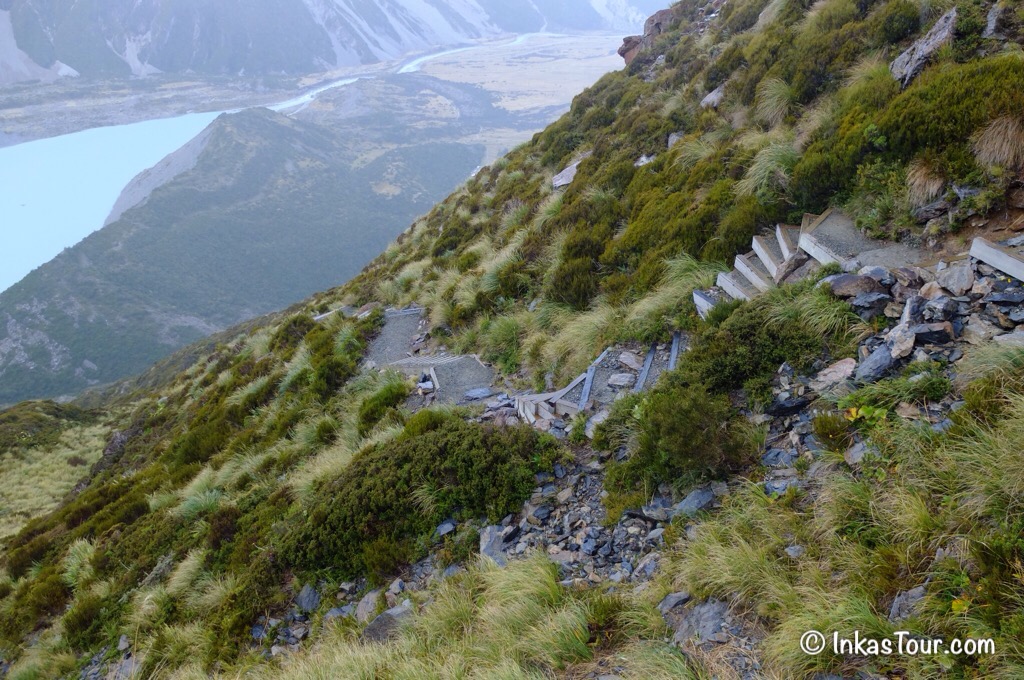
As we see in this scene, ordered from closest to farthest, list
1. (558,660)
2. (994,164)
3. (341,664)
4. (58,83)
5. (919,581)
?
(919,581), (558,660), (341,664), (994,164), (58,83)

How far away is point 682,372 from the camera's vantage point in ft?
18.6

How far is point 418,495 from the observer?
19.9 feet

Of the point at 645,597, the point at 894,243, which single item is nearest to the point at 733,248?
the point at 894,243

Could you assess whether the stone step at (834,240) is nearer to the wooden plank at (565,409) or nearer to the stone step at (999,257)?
the stone step at (999,257)

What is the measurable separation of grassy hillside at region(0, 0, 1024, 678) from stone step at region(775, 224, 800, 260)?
0.41 meters

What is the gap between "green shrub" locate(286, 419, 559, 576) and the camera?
229 inches

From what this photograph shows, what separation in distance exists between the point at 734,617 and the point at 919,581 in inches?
42.9

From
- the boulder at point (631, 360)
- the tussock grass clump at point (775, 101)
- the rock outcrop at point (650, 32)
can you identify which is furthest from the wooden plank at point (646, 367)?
the rock outcrop at point (650, 32)

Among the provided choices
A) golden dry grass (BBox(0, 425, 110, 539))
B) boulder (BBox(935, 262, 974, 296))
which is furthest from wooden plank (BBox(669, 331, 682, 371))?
golden dry grass (BBox(0, 425, 110, 539))

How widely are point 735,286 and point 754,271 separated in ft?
1.11

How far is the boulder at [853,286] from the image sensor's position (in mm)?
5273

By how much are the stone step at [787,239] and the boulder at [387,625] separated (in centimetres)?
→ 598

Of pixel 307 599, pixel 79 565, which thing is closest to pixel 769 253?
pixel 307 599

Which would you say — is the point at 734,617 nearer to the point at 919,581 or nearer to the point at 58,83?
the point at 919,581
